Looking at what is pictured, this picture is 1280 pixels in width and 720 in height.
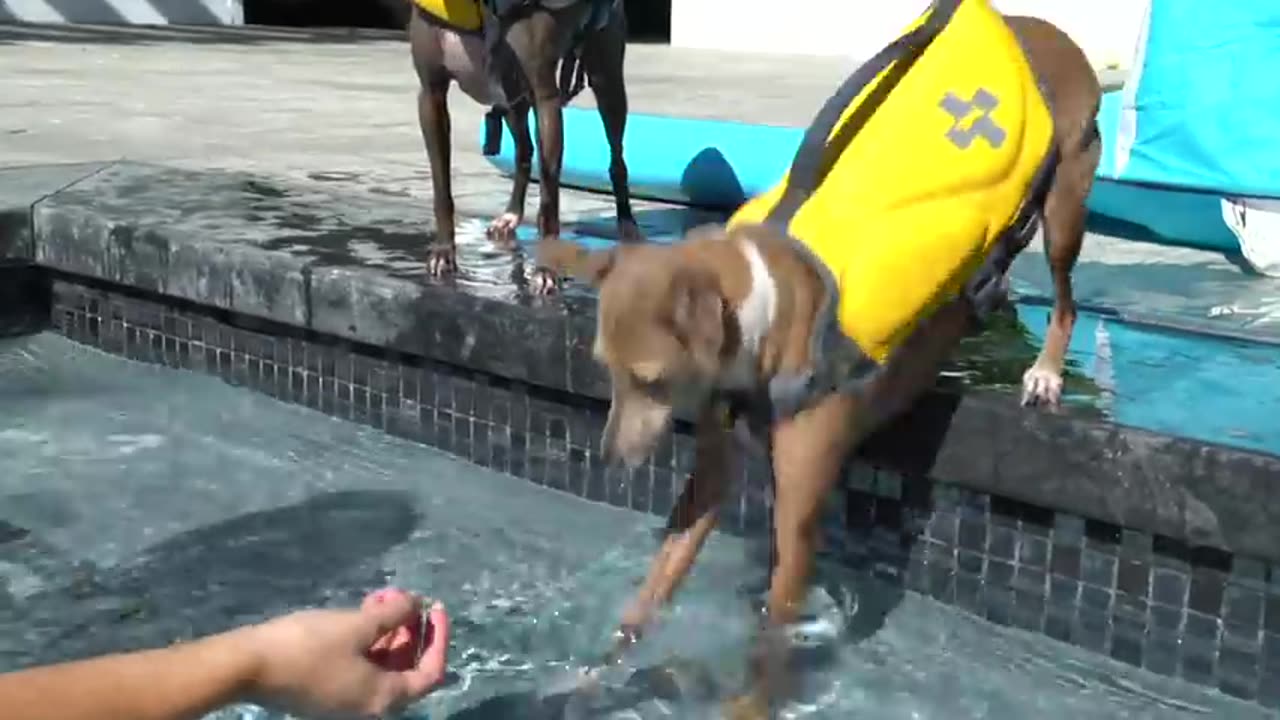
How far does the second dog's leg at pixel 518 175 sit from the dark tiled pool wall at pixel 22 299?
1771 millimetres

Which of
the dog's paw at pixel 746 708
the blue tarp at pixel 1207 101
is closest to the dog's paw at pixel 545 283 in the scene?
the dog's paw at pixel 746 708

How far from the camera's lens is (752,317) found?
285 cm

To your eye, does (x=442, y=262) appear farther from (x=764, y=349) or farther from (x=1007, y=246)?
(x=764, y=349)

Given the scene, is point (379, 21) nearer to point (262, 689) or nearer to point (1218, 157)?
point (1218, 157)

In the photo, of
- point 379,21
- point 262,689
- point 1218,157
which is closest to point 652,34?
point 379,21

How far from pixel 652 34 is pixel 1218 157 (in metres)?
22.0

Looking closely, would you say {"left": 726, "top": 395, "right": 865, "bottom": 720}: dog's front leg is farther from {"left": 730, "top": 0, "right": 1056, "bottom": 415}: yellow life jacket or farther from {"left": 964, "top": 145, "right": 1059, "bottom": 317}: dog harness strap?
{"left": 964, "top": 145, "right": 1059, "bottom": 317}: dog harness strap

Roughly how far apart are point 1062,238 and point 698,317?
4.55ft

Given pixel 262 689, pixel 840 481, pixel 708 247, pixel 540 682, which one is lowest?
pixel 540 682

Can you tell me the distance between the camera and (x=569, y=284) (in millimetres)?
4699

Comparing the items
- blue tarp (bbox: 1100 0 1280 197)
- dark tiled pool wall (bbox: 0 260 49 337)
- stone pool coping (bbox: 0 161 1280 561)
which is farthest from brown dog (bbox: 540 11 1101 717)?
dark tiled pool wall (bbox: 0 260 49 337)

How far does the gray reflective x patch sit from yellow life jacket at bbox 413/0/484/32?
5.74 feet

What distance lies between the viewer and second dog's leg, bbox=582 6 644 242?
5289 mm

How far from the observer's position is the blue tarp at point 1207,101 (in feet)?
18.4
